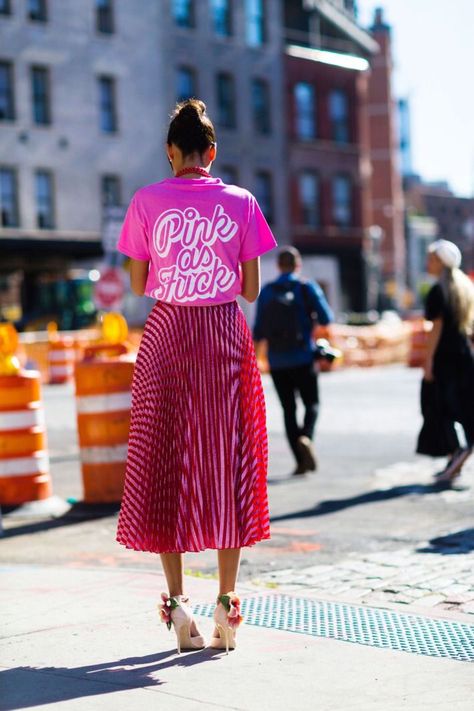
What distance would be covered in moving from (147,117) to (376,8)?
4134 cm

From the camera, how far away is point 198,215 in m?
5.00

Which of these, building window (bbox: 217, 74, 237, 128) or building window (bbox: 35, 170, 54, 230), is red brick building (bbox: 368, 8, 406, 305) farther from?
building window (bbox: 35, 170, 54, 230)

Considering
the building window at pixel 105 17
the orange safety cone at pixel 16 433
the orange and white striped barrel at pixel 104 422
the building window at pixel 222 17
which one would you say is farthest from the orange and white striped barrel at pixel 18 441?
the building window at pixel 222 17

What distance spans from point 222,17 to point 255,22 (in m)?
2.10

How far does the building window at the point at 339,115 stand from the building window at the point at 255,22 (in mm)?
4334

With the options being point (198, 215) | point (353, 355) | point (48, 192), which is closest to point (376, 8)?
point (48, 192)

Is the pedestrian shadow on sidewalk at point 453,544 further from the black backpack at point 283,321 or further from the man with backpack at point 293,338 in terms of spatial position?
the black backpack at point 283,321

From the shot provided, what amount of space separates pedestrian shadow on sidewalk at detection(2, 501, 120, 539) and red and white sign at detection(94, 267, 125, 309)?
14.3 meters

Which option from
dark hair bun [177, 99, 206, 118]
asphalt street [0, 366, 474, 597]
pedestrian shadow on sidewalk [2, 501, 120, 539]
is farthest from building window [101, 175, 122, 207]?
dark hair bun [177, 99, 206, 118]

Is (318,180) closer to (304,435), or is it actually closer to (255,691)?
(304,435)

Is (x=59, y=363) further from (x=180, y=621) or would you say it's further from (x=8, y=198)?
(x=180, y=621)

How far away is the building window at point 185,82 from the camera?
47094mm

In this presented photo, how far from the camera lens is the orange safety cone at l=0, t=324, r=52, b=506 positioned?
30.6ft

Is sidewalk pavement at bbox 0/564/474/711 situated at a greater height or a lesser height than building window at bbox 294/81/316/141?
lesser
